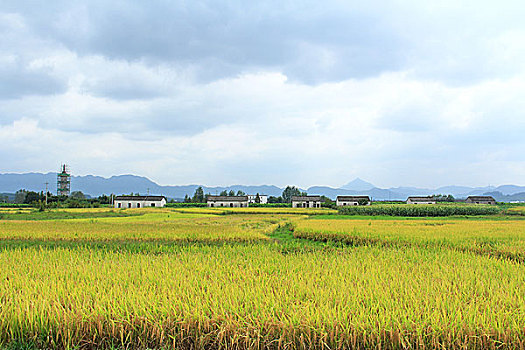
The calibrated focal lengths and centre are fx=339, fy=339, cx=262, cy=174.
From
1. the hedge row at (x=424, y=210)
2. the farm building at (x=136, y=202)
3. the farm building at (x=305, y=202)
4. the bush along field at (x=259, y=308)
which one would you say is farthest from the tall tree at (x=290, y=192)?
the bush along field at (x=259, y=308)

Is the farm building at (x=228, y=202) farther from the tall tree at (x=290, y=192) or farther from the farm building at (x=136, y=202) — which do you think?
the tall tree at (x=290, y=192)

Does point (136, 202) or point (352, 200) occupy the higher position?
point (352, 200)

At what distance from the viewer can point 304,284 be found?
571 centimetres

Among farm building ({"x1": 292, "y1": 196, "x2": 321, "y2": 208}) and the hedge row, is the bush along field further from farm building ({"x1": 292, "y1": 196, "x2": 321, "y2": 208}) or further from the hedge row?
farm building ({"x1": 292, "y1": 196, "x2": 321, "y2": 208})

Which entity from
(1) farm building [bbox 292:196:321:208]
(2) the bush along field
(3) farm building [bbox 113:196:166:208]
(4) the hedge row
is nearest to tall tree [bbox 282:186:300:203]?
(1) farm building [bbox 292:196:321:208]

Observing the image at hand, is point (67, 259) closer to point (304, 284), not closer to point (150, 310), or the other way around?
point (150, 310)

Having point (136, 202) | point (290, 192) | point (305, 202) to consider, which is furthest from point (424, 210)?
→ point (290, 192)

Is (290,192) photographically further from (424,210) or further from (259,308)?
(259,308)

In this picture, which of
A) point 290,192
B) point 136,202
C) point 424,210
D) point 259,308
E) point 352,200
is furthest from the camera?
point 290,192

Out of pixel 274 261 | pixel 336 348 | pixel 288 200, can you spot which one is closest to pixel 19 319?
pixel 336 348

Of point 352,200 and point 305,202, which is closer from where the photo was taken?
point 352,200

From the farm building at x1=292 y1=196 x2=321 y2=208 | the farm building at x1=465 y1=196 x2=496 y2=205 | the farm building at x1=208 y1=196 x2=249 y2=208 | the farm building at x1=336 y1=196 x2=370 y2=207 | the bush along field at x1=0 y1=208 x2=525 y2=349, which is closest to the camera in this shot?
the bush along field at x1=0 y1=208 x2=525 y2=349

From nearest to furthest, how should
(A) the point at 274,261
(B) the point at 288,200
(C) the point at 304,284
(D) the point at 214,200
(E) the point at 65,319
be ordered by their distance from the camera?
(E) the point at 65,319 < (C) the point at 304,284 < (A) the point at 274,261 < (D) the point at 214,200 < (B) the point at 288,200

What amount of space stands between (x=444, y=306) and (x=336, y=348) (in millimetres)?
1927
